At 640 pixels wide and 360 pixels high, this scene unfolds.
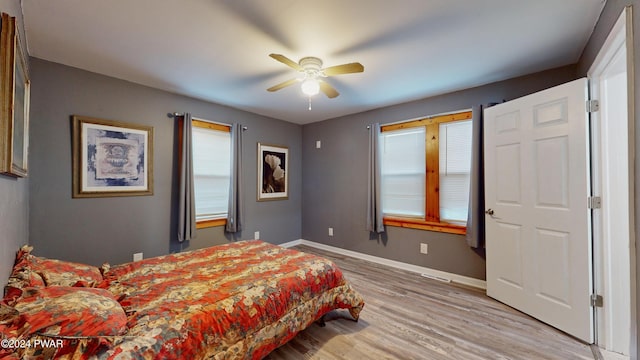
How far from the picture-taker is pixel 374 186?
151 inches

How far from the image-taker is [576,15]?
5.79 ft

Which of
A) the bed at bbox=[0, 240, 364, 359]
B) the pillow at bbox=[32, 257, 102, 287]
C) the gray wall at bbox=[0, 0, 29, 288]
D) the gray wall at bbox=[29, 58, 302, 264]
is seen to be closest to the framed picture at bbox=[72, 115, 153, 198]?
the gray wall at bbox=[29, 58, 302, 264]

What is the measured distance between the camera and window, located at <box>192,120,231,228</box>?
352 centimetres

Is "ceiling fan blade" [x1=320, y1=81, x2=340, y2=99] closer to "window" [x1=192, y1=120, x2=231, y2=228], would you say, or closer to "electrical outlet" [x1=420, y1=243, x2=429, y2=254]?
"window" [x1=192, y1=120, x2=231, y2=228]

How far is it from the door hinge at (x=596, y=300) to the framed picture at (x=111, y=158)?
454 cm

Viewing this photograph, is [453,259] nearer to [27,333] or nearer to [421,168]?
[421,168]

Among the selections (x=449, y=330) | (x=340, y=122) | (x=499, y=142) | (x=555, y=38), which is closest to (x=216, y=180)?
(x=340, y=122)

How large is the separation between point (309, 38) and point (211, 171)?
2491 mm

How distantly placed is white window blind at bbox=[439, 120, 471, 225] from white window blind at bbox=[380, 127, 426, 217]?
11.0 inches

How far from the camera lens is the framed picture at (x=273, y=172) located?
4324mm

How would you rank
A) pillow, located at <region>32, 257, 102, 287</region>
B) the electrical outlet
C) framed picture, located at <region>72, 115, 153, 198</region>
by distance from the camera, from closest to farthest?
pillow, located at <region>32, 257, 102, 287</region> < framed picture, located at <region>72, 115, 153, 198</region> < the electrical outlet

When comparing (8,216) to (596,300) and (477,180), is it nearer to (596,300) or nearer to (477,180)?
(477,180)

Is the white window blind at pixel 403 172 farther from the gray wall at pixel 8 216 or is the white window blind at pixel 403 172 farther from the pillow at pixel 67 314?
the gray wall at pixel 8 216

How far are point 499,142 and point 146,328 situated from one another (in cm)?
337
